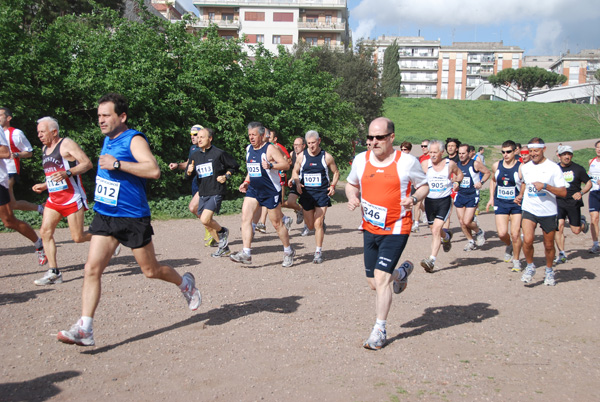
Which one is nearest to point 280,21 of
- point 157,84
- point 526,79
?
point 526,79

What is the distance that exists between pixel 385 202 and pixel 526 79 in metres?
91.4

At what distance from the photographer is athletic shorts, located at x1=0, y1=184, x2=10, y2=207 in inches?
290

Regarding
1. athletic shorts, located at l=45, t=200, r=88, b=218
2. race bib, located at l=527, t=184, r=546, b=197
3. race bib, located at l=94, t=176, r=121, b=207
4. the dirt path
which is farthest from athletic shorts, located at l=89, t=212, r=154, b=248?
race bib, located at l=527, t=184, r=546, b=197

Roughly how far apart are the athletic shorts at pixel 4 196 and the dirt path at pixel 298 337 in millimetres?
1109

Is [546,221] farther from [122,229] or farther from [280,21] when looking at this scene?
[280,21]

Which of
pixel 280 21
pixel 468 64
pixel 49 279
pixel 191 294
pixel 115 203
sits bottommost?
pixel 49 279

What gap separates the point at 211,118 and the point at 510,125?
49.7 metres

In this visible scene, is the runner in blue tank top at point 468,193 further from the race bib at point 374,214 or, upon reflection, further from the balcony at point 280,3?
the balcony at point 280,3

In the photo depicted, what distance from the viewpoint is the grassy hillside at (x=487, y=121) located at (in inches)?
2090

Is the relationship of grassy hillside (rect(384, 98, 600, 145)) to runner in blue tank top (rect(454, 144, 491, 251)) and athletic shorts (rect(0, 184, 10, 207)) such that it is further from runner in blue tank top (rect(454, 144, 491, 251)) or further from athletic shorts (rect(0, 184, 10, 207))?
athletic shorts (rect(0, 184, 10, 207))

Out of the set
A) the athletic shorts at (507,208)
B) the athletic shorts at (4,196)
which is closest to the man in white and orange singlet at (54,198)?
the athletic shorts at (4,196)

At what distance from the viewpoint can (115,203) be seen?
15.6ft

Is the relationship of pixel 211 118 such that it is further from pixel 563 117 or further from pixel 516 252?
pixel 563 117

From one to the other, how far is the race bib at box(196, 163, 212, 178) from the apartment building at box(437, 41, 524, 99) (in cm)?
11053
